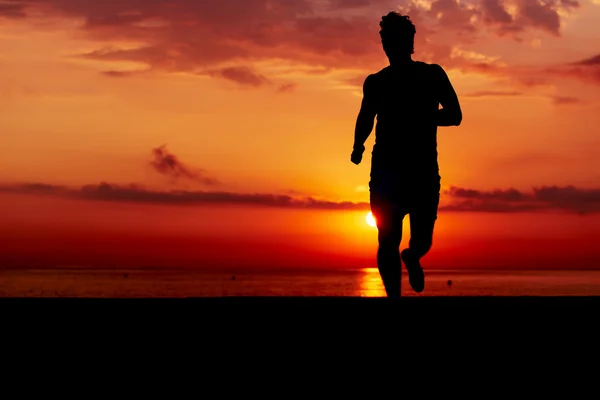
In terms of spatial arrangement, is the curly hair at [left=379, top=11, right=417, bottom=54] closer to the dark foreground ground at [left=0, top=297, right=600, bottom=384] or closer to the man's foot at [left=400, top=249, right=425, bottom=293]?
the man's foot at [left=400, top=249, right=425, bottom=293]

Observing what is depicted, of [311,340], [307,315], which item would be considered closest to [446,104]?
[307,315]

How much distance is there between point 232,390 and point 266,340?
1.68 m

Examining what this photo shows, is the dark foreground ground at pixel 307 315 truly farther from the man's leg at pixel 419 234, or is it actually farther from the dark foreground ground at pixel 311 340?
the man's leg at pixel 419 234

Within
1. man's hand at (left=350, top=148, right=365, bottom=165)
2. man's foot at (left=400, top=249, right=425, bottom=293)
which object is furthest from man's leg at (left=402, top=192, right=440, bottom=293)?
man's hand at (left=350, top=148, right=365, bottom=165)

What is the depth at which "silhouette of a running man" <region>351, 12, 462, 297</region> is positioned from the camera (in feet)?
27.9

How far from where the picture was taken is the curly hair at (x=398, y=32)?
28.1 feet

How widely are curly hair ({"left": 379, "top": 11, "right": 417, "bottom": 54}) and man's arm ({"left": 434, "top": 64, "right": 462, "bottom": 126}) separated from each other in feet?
1.06

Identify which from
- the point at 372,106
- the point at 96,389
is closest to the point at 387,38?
the point at 372,106

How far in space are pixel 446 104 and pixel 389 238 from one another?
4.17 feet

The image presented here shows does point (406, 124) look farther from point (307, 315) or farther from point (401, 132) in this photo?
point (307, 315)

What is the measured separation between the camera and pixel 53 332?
7004 millimetres

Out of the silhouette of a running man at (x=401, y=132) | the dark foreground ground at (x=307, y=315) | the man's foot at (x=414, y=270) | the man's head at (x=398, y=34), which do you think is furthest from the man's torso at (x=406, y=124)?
the dark foreground ground at (x=307, y=315)

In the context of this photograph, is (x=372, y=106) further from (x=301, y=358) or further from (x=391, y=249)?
(x=301, y=358)

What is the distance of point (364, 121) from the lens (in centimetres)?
871
